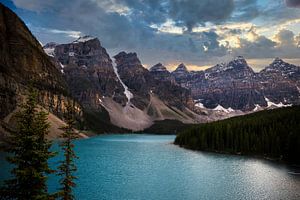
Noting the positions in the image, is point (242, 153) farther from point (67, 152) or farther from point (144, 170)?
point (67, 152)

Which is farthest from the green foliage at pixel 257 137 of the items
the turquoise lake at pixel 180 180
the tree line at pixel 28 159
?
the tree line at pixel 28 159

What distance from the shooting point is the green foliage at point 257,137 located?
122m

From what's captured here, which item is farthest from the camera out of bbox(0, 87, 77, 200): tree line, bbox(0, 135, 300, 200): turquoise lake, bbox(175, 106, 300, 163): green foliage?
bbox(175, 106, 300, 163): green foliage

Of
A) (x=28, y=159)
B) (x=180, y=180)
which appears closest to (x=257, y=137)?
(x=180, y=180)

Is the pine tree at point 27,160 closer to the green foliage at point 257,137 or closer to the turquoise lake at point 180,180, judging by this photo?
the turquoise lake at point 180,180

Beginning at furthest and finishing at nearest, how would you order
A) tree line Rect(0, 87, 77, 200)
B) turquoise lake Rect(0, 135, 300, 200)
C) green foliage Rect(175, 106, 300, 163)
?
green foliage Rect(175, 106, 300, 163) < turquoise lake Rect(0, 135, 300, 200) < tree line Rect(0, 87, 77, 200)

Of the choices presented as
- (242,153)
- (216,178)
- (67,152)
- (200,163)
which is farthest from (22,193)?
(242,153)

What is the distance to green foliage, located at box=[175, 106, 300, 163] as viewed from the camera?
122 meters

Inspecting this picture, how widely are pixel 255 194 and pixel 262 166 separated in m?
41.9

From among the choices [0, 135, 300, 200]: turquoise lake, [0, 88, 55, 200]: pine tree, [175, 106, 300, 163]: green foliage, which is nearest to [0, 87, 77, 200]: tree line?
[0, 88, 55, 200]: pine tree

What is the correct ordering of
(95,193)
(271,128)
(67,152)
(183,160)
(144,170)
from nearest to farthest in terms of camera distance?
(67,152) < (95,193) < (144,170) < (183,160) < (271,128)

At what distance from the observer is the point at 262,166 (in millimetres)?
104562

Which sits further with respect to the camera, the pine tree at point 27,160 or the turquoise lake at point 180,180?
the turquoise lake at point 180,180

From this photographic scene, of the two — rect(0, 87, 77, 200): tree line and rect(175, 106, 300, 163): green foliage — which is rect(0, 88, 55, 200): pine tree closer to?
rect(0, 87, 77, 200): tree line
